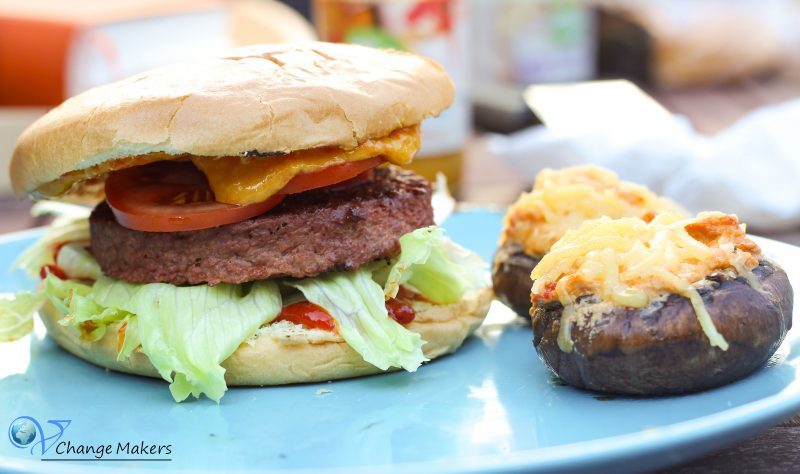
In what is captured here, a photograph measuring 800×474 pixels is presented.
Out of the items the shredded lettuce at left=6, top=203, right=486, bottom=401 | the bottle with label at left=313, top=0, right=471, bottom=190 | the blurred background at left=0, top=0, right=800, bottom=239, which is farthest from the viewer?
the bottle with label at left=313, top=0, right=471, bottom=190

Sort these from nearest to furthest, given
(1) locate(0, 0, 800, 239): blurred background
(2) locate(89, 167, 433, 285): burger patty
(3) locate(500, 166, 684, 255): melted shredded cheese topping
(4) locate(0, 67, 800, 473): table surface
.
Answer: (4) locate(0, 67, 800, 473): table surface < (2) locate(89, 167, 433, 285): burger patty < (3) locate(500, 166, 684, 255): melted shredded cheese topping < (1) locate(0, 0, 800, 239): blurred background

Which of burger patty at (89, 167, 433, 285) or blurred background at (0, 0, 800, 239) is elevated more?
burger patty at (89, 167, 433, 285)

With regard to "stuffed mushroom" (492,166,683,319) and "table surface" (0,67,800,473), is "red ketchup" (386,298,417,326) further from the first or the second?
"table surface" (0,67,800,473)

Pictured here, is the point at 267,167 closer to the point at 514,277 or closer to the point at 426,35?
the point at 514,277

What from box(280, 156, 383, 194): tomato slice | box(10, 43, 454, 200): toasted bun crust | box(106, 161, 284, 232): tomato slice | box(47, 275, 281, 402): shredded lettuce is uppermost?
box(10, 43, 454, 200): toasted bun crust

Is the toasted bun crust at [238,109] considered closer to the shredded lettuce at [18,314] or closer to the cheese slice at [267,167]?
the cheese slice at [267,167]

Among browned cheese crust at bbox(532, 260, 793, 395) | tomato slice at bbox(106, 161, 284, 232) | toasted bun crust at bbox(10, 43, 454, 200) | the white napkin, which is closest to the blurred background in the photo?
the white napkin

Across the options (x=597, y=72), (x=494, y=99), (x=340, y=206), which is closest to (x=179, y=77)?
(x=340, y=206)

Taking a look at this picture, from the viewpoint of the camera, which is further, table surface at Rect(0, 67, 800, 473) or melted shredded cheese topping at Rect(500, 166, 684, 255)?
melted shredded cheese topping at Rect(500, 166, 684, 255)
